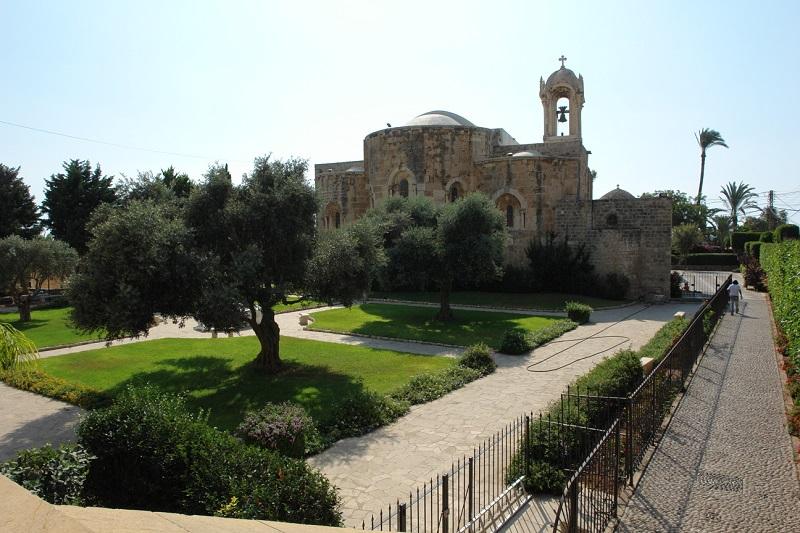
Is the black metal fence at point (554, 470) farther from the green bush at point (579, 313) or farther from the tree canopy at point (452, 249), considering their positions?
the green bush at point (579, 313)

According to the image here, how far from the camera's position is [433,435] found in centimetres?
913

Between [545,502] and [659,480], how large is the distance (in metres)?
1.68

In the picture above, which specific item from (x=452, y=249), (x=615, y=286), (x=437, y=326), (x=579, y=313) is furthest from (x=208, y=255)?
(x=615, y=286)

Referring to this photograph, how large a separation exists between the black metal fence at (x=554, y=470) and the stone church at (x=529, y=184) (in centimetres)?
1834

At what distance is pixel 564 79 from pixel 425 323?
18.9m

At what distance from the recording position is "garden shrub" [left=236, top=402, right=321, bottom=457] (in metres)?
8.02

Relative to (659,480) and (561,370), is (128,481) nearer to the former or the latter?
(659,480)

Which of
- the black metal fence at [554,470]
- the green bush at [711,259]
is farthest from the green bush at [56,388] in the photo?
the green bush at [711,259]

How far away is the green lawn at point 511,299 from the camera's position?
25484 mm

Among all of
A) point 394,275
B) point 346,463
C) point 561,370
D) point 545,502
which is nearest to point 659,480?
point 545,502

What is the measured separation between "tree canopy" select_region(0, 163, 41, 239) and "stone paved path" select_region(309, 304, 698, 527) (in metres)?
34.3

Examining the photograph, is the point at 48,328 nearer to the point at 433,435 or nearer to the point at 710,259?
the point at 433,435

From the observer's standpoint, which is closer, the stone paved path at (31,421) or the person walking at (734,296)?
the stone paved path at (31,421)

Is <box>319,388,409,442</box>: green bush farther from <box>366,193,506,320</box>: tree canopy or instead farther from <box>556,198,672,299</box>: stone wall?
<box>556,198,672,299</box>: stone wall
